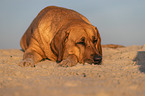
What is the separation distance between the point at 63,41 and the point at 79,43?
389 millimetres

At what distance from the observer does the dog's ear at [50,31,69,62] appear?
414 cm

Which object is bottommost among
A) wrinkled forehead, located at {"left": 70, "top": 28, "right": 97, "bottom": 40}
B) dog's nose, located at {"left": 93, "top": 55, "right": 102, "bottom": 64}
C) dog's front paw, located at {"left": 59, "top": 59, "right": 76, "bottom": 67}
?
dog's front paw, located at {"left": 59, "top": 59, "right": 76, "bottom": 67}

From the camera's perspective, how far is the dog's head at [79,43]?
3945 millimetres

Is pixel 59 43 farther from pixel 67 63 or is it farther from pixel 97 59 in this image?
pixel 97 59

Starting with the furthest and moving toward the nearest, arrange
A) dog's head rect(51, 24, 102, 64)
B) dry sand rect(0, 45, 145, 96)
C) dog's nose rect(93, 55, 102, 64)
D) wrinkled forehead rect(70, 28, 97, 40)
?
wrinkled forehead rect(70, 28, 97, 40) < dog's head rect(51, 24, 102, 64) < dog's nose rect(93, 55, 102, 64) < dry sand rect(0, 45, 145, 96)

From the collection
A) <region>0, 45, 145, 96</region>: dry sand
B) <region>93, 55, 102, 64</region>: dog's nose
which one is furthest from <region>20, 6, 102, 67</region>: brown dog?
<region>0, 45, 145, 96</region>: dry sand

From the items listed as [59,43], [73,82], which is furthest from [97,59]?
[73,82]

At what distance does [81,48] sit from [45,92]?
2.62 metres

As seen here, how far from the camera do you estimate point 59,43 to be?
14.1ft

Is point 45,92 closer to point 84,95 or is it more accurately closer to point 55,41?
point 84,95

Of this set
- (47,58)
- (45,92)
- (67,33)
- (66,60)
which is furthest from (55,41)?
(45,92)

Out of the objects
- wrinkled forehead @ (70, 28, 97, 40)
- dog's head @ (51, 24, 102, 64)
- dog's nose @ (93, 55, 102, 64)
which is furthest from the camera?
wrinkled forehead @ (70, 28, 97, 40)

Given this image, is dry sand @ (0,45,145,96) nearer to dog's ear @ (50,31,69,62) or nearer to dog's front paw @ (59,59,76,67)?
dog's front paw @ (59,59,76,67)

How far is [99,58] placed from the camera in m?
3.79
